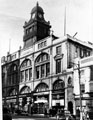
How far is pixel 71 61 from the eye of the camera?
19.3 meters

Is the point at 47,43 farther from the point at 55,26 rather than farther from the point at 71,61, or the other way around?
the point at 55,26

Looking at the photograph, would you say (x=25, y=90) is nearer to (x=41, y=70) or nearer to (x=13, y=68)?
(x=13, y=68)

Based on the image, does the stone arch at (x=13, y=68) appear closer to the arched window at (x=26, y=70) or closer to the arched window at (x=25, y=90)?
the arched window at (x=26, y=70)

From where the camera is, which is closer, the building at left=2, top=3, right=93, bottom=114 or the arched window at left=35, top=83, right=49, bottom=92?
the building at left=2, top=3, right=93, bottom=114

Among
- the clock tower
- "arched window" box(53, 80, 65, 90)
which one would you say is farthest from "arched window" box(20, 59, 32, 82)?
"arched window" box(53, 80, 65, 90)

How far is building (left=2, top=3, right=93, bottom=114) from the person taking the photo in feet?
62.5

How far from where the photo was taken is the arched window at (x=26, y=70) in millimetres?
22547

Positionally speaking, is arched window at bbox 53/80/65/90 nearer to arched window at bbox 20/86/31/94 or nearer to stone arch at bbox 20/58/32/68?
arched window at bbox 20/86/31/94

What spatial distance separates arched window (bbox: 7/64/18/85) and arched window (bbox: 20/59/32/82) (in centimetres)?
63

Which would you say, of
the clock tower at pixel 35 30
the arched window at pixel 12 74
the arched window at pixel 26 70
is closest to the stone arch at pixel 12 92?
the arched window at pixel 12 74

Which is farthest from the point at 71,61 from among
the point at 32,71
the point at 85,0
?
the point at 85,0

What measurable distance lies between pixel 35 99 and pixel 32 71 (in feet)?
8.60

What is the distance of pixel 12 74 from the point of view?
897 inches

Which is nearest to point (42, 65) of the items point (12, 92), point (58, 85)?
point (58, 85)
